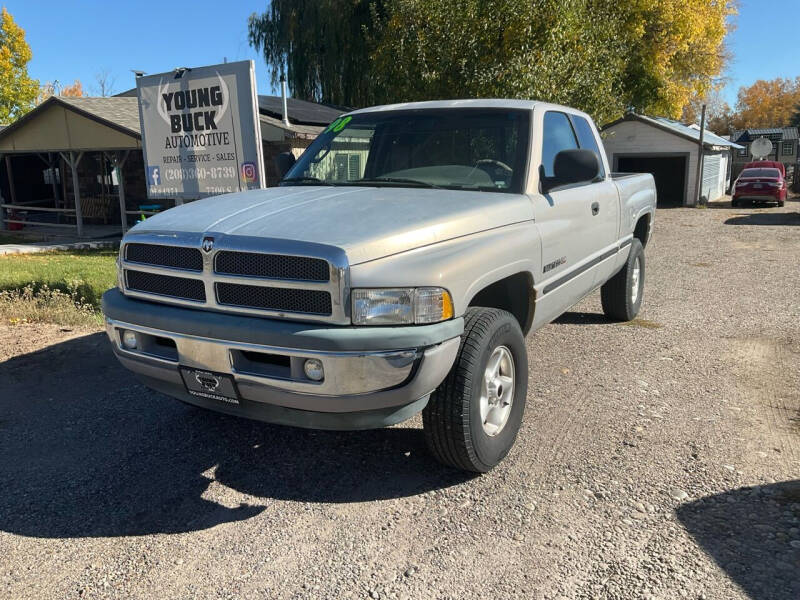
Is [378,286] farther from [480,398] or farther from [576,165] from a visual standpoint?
[576,165]

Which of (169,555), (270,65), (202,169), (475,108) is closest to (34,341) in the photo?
(202,169)

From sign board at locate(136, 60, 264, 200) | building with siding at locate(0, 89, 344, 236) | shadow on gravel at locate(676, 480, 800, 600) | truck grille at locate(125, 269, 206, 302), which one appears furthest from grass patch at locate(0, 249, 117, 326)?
shadow on gravel at locate(676, 480, 800, 600)

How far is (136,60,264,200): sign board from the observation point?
8.48 m

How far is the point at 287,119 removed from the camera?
16.2 metres

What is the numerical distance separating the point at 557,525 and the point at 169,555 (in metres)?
1.76

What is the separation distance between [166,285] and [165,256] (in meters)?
0.15

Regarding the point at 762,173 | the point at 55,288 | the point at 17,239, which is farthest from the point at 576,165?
the point at 762,173

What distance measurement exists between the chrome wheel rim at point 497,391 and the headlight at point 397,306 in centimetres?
59

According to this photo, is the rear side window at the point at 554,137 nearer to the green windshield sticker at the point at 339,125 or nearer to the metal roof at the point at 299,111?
the green windshield sticker at the point at 339,125

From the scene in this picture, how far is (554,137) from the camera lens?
185 inches

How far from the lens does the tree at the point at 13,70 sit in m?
30.9

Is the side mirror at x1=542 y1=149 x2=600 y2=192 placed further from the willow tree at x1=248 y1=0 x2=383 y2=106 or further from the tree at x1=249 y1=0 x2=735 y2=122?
the willow tree at x1=248 y1=0 x2=383 y2=106

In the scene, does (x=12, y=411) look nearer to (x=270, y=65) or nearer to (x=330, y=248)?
(x=330, y=248)

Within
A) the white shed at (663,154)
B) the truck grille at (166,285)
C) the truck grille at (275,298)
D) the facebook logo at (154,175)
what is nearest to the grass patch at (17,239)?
the facebook logo at (154,175)
